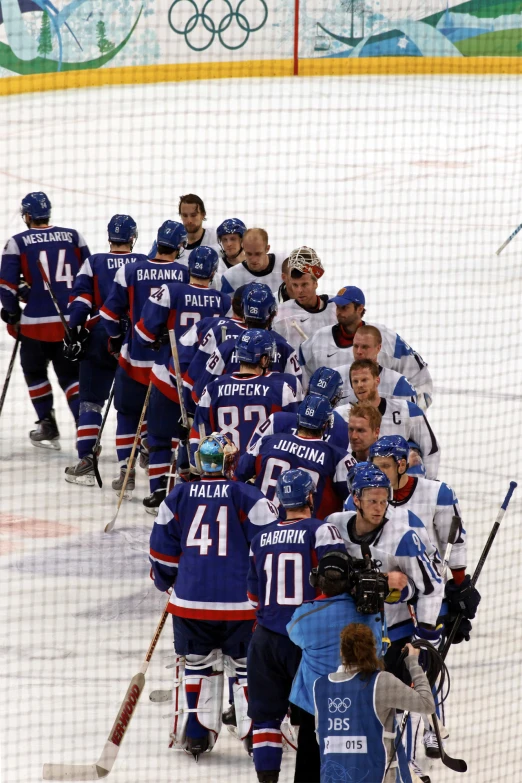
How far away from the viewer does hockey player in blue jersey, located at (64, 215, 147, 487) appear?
25.7 ft

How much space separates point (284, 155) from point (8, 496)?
10291 mm

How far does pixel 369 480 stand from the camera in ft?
14.4

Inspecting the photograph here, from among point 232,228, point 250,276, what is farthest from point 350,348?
point 232,228

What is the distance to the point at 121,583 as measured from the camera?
6742 mm

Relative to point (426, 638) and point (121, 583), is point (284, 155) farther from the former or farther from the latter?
point (426, 638)

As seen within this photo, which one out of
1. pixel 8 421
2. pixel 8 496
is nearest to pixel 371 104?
pixel 8 421

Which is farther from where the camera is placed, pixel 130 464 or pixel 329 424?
pixel 130 464

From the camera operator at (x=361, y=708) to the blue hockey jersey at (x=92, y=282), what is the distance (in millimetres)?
4384

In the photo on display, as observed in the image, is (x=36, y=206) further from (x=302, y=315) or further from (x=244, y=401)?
(x=244, y=401)

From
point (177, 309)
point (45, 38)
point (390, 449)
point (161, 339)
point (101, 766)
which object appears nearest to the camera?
point (101, 766)

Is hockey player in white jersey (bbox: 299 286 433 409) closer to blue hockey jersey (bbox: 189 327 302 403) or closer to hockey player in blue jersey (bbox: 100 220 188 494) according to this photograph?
blue hockey jersey (bbox: 189 327 302 403)

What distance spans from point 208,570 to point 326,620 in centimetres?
86

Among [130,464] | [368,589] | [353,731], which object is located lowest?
[130,464]

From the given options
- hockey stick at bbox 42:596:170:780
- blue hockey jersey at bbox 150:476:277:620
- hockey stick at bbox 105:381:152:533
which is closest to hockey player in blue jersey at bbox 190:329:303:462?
blue hockey jersey at bbox 150:476:277:620
